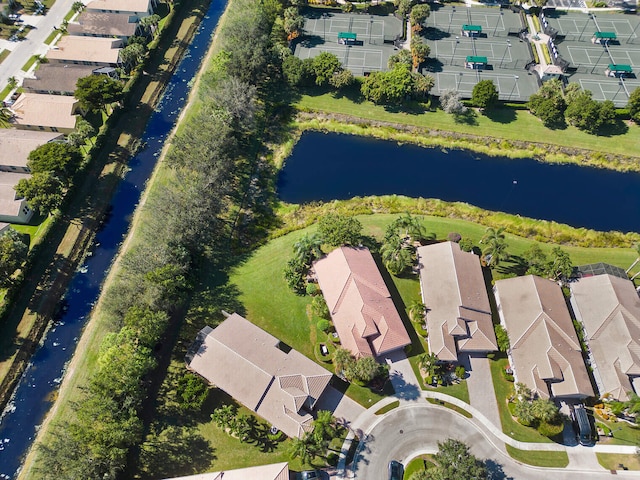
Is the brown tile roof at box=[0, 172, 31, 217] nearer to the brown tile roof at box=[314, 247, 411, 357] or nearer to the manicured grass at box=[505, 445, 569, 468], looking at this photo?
the brown tile roof at box=[314, 247, 411, 357]

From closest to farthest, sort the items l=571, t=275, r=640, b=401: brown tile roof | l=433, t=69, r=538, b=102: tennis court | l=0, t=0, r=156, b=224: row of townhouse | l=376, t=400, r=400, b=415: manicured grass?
l=376, t=400, r=400, b=415: manicured grass
l=571, t=275, r=640, b=401: brown tile roof
l=0, t=0, r=156, b=224: row of townhouse
l=433, t=69, r=538, b=102: tennis court

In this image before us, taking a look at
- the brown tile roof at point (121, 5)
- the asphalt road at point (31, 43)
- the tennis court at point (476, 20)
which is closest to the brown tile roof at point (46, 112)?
the asphalt road at point (31, 43)

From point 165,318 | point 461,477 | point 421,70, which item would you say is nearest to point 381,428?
point 461,477

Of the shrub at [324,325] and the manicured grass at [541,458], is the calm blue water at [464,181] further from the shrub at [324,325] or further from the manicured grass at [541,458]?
the manicured grass at [541,458]

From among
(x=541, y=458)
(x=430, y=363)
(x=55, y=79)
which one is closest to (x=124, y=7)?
(x=55, y=79)

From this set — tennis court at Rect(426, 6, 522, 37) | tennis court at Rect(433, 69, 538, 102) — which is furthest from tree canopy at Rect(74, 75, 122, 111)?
tennis court at Rect(426, 6, 522, 37)

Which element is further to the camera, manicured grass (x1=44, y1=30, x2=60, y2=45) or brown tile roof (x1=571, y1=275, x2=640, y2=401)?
manicured grass (x1=44, y1=30, x2=60, y2=45)
